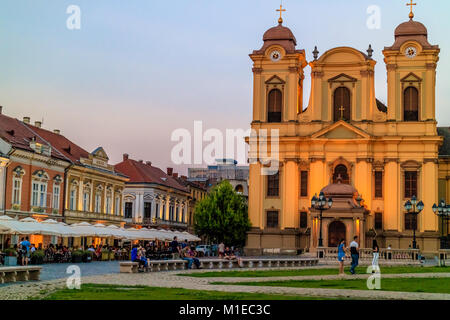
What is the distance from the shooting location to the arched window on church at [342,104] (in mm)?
69625

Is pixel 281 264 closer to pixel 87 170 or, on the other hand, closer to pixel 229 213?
pixel 87 170

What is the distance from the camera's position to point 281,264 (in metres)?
43.4

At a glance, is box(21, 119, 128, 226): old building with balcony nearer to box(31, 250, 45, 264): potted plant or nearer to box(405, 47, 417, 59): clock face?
box(31, 250, 45, 264): potted plant

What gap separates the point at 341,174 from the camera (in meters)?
69.3

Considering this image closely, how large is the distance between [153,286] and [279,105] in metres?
47.7

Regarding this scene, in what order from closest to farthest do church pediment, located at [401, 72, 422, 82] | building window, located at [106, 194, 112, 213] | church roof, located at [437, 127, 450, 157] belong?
church pediment, located at [401, 72, 422, 82] → building window, located at [106, 194, 112, 213] → church roof, located at [437, 127, 450, 157]

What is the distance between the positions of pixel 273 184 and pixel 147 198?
20024mm

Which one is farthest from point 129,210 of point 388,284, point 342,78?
point 388,284

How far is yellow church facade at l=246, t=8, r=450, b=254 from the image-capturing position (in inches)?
2653

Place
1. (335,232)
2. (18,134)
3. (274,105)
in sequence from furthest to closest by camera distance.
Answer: (274,105) → (335,232) → (18,134)

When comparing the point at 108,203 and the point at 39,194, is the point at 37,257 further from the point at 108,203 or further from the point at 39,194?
the point at 108,203

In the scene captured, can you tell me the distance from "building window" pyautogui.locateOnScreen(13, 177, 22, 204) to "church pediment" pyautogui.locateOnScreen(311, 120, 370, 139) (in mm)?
28280

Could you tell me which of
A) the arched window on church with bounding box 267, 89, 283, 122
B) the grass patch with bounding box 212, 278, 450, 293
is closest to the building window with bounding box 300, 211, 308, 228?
the arched window on church with bounding box 267, 89, 283, 122

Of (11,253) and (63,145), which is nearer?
(11,253)
